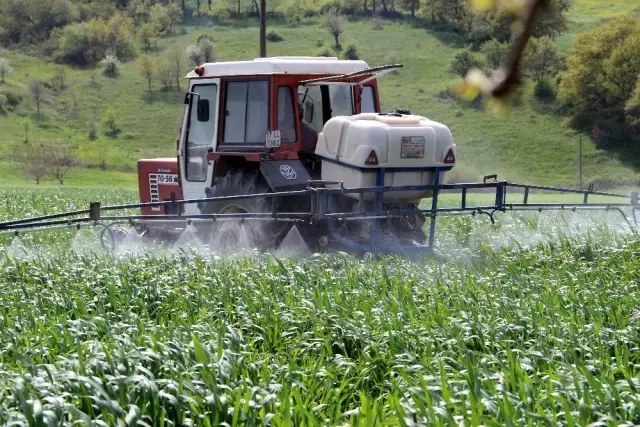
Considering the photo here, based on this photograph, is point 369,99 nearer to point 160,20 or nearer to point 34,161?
point 34,161

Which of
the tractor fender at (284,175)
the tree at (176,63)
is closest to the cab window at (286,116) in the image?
the tractor fender at (284,175)

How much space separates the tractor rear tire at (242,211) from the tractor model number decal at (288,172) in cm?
32

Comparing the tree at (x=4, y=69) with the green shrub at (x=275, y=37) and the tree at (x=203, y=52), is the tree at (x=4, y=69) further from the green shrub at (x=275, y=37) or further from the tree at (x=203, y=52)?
the green shrub at (x=275, y=37)

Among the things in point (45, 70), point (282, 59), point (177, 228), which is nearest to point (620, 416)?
point (282, 59)

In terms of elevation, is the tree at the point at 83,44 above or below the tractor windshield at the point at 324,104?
below

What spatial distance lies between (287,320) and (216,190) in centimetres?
471

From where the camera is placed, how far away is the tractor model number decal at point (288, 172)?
10016 mm

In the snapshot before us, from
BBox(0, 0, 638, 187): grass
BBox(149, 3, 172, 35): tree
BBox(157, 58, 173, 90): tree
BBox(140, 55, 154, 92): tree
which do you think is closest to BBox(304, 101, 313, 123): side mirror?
BBox(0, 0, 638, 187): grass

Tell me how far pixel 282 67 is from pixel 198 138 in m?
1.46

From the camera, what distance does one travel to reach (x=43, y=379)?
437cm

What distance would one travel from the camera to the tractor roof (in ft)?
33.2

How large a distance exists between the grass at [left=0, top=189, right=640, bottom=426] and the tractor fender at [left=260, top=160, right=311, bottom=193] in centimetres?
106

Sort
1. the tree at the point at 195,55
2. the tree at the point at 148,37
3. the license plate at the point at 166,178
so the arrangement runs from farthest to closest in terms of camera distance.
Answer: the tree at the point at 148,37
the tree at the point at 195,55
the license plate at the point at 166,178

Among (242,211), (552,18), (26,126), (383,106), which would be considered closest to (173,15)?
(26,126)
